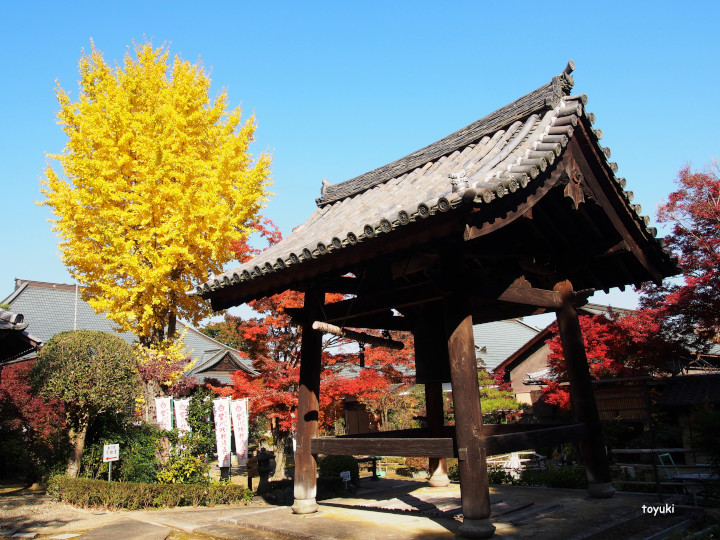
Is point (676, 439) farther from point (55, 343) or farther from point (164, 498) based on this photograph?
point (55, 343)

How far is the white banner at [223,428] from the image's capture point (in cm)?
1244

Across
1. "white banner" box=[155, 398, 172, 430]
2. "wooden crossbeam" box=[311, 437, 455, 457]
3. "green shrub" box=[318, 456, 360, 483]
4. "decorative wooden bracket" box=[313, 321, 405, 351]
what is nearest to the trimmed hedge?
"white banner" box=[155, 398, 172, 430]

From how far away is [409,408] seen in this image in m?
23.8

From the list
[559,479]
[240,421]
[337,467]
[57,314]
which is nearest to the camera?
[559,479]

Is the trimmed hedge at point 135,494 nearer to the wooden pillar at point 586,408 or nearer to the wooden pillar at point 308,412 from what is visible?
the wooden pillar at point 308,412

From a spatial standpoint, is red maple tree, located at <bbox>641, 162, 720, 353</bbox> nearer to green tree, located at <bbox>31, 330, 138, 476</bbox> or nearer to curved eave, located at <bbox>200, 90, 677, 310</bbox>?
curved eave, located at <bbox>200, 90, 677, 310</bbox>

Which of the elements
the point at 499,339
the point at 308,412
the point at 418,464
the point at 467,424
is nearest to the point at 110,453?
the point at 308,412

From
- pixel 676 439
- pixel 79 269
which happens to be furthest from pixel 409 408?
pixel 79 269

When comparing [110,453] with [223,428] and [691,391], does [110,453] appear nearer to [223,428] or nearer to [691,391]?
[223,428]

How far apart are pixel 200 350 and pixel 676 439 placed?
24546mm

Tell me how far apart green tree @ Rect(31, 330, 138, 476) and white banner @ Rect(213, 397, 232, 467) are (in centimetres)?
202

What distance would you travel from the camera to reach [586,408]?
7.09 meters

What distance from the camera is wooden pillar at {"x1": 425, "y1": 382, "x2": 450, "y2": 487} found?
8.83 m

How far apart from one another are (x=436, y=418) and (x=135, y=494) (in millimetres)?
6473
